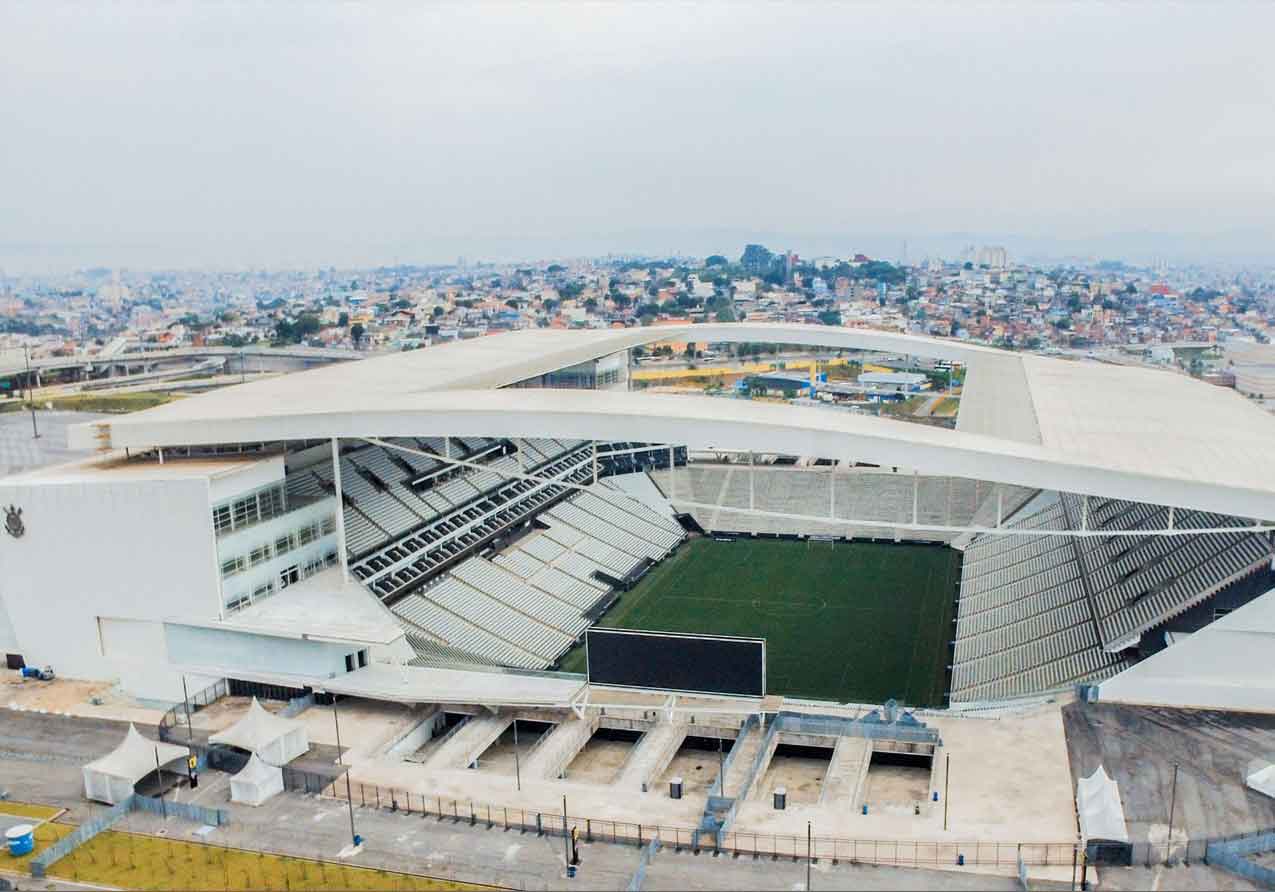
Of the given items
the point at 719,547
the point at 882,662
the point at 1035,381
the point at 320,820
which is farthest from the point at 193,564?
the point at 1035,381

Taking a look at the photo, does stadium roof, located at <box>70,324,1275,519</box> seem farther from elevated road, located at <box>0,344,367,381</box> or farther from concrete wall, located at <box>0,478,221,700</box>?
elevated road, located at <box>0,344,367,381</box>

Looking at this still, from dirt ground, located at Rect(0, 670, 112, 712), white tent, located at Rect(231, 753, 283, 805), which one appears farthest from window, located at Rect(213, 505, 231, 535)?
white tent, located at Rect(231, 753, 283, 805)

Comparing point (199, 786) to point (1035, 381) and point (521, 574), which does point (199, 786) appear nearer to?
point (521, 574)

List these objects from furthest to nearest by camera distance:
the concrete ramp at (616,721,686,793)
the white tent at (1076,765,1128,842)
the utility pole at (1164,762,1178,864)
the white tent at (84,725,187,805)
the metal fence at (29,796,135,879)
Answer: the concrete ramp at (616,721,686,793) → the white tent at (84,725,187,805) → the metal fence at (29,796,135,879) → the white tent at (1076,765,1128,842) → the utility pole at (1164,762,1178,864)

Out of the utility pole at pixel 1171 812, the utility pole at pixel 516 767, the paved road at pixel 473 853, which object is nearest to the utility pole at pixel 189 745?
the paved road at pixel 473 853

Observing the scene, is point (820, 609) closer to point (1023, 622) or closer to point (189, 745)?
point (1023, 622)

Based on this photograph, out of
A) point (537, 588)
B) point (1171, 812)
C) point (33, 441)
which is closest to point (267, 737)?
point (537, 588)

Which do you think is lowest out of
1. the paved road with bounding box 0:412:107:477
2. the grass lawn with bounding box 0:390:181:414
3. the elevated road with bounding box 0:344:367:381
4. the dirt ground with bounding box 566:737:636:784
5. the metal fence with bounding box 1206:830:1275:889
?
the dirt ground with bounding box 566:737:636:784
